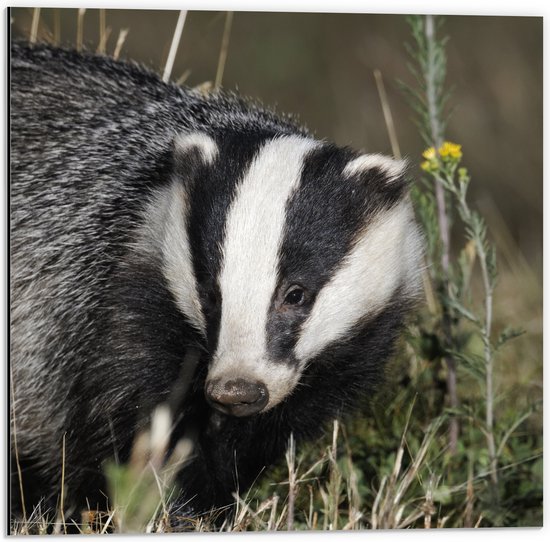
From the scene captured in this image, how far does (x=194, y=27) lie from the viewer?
3572 millimetres

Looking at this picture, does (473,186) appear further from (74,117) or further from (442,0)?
(74,117)

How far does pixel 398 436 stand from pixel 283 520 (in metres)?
0.56

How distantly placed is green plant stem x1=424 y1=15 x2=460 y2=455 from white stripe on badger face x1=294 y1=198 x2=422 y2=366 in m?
0.45

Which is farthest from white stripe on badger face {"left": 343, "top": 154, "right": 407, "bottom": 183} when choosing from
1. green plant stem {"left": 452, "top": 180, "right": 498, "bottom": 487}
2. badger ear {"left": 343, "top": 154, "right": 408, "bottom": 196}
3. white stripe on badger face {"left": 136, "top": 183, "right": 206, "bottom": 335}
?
white stripe on badger face {"left": 136, "top": 183, "right": 206, "bottom": 335}

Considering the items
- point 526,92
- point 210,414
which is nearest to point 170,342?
point 210,414

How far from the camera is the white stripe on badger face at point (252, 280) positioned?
2547mm

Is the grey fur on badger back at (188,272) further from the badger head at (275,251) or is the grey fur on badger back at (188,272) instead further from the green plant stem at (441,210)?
the green plant stem at (441,210)

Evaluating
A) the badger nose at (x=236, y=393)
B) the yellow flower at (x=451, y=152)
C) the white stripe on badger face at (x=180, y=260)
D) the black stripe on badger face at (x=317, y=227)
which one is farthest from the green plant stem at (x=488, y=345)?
the badger nose at (x=236, y=393)

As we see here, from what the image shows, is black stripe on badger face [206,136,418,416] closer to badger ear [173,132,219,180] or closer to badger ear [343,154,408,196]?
badger ear [343,154,408,196]

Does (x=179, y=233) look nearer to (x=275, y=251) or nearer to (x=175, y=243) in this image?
(x=175, y=243)

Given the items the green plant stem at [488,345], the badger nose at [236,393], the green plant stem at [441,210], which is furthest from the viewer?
the green plant stem at [441,210]

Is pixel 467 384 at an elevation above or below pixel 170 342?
below

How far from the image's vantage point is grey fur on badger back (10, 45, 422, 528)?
2637mm

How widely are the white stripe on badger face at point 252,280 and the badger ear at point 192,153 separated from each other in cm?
15
